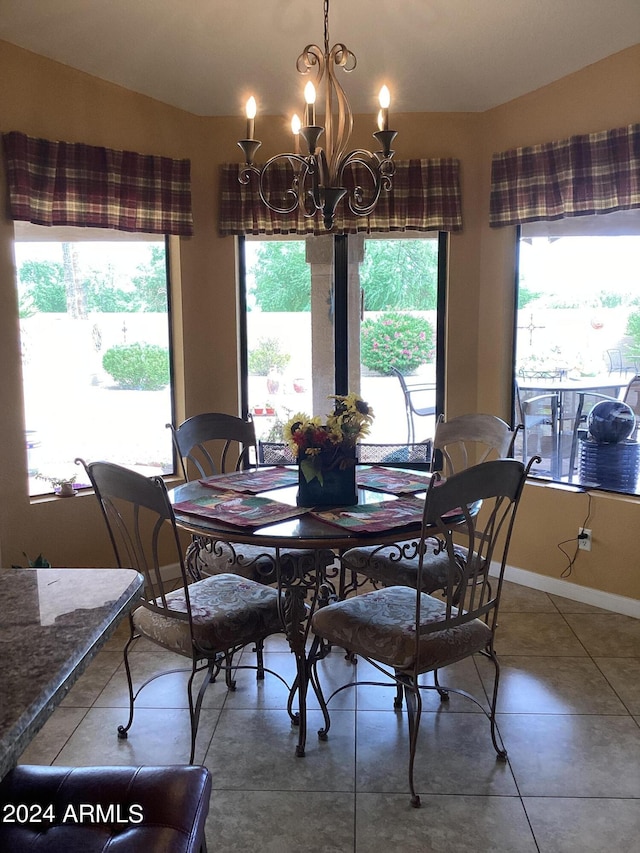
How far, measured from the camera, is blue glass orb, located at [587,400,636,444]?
359 cm

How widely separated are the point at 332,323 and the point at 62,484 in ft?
5.70

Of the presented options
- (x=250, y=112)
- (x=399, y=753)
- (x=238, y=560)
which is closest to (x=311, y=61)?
(x=250, y=112)

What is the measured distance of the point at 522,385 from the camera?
156 inches

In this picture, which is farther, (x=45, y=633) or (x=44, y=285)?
(x=44, y=285)

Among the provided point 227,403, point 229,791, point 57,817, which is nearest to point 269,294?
point 227,403

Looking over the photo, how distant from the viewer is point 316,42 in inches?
131

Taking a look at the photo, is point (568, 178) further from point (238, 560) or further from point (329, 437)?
point (238, 560)

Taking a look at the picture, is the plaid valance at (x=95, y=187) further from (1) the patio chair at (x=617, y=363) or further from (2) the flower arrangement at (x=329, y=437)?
(1) the patio chair at (x=617, y=363)

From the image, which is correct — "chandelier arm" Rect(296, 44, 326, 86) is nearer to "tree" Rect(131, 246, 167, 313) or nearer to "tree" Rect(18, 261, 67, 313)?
"tree" Rect(131, 246, 167, 313)

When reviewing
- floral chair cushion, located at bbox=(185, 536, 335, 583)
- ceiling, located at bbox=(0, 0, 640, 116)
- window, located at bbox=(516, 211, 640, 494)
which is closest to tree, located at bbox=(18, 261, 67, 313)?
ceiling, located at bbox=(0, 0, 640, 116)

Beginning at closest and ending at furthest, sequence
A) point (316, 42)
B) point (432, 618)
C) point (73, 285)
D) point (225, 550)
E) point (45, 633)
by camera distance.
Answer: point (45, 633) → point (432, 618) → point (225, 550) → point (316, 42) → point (73, 285)

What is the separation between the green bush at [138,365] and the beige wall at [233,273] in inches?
5.6

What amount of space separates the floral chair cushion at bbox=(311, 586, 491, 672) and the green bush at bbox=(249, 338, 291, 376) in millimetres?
2018

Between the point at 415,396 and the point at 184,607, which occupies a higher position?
the point at 415,396
